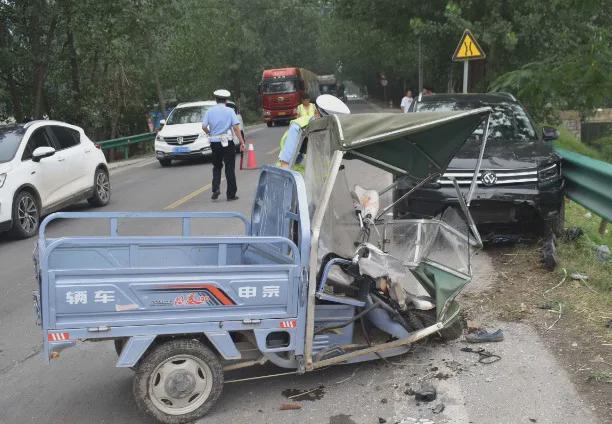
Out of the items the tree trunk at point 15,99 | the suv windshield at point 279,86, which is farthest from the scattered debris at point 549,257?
the suv windshield at point 279,86

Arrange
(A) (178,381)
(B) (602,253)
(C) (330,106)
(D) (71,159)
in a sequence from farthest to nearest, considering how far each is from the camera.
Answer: (D) (71,159), (B) (602,253), (C) (330,106), (A) (178,381)

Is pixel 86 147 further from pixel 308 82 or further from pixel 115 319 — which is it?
pixel 308 82

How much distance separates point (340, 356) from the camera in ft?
14.5

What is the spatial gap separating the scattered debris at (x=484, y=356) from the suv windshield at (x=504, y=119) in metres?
4.18

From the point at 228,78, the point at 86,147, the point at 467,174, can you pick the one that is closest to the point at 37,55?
the point at 86,147

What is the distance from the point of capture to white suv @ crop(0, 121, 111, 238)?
9.74 metres

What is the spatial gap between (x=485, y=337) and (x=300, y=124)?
2.95 m

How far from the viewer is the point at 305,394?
4430 millimetres

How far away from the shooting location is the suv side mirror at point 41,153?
10.3 metres

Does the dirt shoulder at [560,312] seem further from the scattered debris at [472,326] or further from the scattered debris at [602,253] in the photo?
the scattered debris at [602,253]

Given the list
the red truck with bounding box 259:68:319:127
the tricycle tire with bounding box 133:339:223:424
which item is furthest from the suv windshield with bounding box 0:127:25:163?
the red truck with bounding box 259:68:319:127

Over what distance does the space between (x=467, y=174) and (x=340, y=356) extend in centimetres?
380

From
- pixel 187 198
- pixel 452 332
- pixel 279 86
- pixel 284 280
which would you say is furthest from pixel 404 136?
pixel 279 86

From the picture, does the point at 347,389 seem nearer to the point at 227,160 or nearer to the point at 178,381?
the point at 178,381
